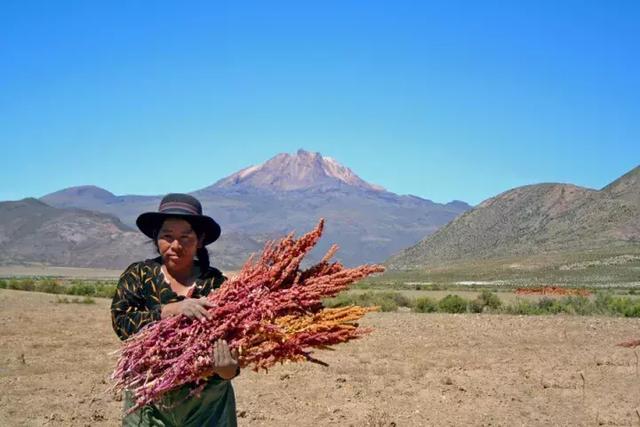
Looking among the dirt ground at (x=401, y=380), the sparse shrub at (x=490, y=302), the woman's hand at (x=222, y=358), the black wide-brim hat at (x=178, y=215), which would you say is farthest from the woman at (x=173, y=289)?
the sparse shrub at (x=490, y=302)

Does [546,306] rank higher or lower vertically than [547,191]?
lower

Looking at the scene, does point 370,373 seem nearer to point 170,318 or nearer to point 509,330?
point 509,330

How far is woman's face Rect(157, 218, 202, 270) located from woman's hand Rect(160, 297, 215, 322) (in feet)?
1.08

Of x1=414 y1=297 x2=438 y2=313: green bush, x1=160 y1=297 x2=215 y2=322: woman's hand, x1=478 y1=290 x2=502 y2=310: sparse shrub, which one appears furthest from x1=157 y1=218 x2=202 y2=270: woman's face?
x1=478 y1=290 x2=502 y2=310: sparse shrub

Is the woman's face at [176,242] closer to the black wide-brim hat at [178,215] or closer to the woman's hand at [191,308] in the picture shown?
the black wide-brim hat at [178,215]

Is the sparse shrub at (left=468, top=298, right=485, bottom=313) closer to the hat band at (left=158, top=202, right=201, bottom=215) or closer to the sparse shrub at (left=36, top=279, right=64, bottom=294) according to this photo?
the sparse shrub at (left=36, top=279, right=64, bottom=294)

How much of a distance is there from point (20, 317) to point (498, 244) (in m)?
74.1

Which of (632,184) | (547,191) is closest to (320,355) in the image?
(632,184)

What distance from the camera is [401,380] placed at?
11.1m

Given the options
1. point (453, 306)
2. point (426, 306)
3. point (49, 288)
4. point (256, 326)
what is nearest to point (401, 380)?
point (256, 326)

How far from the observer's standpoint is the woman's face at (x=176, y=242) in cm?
385

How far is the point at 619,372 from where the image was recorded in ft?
38.4

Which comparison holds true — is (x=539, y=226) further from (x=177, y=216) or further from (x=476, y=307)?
(x=177, y=216)

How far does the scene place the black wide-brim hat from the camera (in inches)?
151
